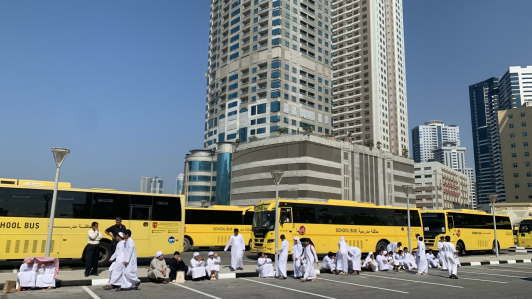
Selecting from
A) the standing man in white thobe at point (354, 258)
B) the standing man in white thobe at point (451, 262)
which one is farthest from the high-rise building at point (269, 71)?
the standing man in white thobe at point (451, 262)

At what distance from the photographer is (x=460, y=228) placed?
26391 mm

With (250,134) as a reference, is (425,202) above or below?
below

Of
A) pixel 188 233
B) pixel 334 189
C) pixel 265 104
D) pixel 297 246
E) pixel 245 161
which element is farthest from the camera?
pixel 265 104

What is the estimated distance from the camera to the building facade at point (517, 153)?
95.7 metres

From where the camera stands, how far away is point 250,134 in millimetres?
93188

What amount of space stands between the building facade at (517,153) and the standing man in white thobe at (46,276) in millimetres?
108123

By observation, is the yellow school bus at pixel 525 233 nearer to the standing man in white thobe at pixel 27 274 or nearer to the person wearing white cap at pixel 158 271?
the person wearing white cap at pixel 158 271

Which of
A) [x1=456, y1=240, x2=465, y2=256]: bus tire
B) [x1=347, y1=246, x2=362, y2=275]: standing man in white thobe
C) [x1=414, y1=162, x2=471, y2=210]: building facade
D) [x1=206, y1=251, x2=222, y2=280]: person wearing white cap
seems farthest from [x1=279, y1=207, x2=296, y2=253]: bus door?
[x1=414, y1=162, x2=471, y2=210]: building facade

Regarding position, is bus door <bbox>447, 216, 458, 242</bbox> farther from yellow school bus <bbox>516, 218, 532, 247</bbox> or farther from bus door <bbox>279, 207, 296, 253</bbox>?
yellow school bus <bbox>516, 218, 532, 247</bbox>

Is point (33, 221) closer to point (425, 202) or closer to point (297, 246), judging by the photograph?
point (297, 246)

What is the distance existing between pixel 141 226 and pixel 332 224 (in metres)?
11.0

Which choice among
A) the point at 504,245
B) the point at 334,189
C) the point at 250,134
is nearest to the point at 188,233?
the point at 504,245

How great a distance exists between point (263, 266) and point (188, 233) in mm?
13610

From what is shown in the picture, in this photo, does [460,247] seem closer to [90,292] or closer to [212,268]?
[212,268]
